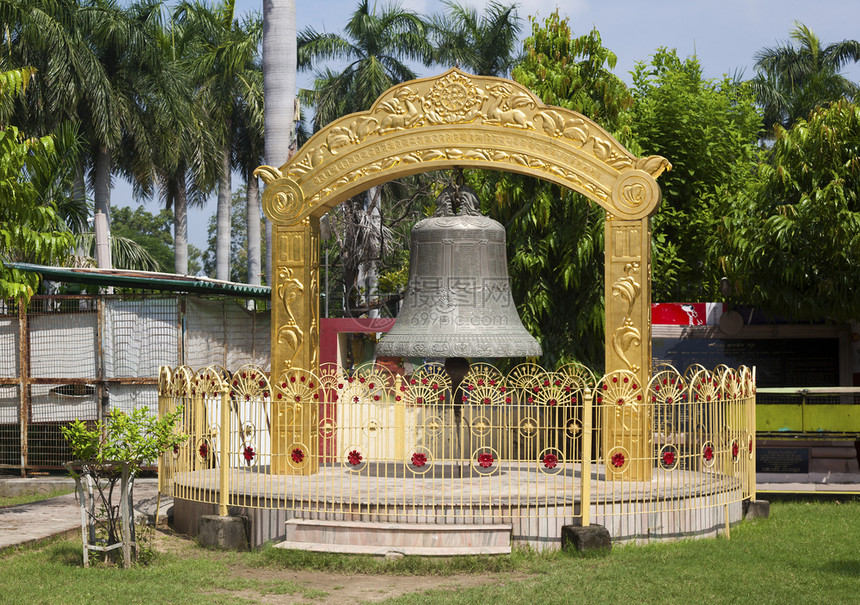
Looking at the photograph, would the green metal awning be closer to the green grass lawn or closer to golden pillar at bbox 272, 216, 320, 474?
golden pillar at bbox 272, 216, 320, 474

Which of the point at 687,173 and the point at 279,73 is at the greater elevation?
the point at 279,73

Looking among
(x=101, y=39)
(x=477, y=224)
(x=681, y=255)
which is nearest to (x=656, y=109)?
(x=681, y=255)

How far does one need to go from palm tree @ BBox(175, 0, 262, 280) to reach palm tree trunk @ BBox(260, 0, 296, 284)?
1404 centimetres

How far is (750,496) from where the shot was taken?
9.91 metres

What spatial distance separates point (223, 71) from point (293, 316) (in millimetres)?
21723

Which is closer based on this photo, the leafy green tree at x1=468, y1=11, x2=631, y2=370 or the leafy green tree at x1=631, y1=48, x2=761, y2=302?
the leafy green tree at x1=468, y1=11, x2=631, y2=370

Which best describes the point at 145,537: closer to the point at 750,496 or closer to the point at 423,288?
the point at 423,288

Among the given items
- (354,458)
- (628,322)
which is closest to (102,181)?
(354,458)

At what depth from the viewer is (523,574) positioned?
301 inches

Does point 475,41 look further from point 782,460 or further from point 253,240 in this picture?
point 782,460

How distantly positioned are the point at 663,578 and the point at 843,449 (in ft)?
17.2

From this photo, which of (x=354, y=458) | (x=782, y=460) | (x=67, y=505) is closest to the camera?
(x=354, y=458)

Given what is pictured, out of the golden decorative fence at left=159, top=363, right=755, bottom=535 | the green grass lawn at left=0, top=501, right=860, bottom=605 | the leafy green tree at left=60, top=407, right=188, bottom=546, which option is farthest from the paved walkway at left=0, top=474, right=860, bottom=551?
the leafy green tree at left=60, top=407, right=188, bottom=546

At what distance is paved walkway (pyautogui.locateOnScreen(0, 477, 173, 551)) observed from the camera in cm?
903
